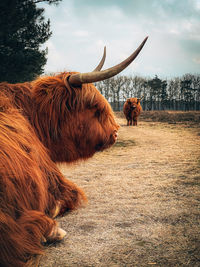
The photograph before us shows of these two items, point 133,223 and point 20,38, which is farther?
point 20,38

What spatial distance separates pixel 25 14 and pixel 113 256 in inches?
368

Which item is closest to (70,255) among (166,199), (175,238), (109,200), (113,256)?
(113,256)

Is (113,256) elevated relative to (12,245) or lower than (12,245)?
lower

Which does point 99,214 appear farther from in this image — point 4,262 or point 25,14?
point 25,14

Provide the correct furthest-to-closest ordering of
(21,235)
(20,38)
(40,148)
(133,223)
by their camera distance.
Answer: (20,38), (133,223), (40,148), (21,235)

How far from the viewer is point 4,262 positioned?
1.04m

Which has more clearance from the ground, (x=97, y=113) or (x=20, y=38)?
(x=20, y=38)

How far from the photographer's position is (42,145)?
155 cm

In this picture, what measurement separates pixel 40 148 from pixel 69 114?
0.39 meters

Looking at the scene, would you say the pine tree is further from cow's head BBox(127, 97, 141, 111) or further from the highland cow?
cow's head BBox(127, 97, 141, 111)

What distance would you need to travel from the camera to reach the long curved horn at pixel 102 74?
139 cm

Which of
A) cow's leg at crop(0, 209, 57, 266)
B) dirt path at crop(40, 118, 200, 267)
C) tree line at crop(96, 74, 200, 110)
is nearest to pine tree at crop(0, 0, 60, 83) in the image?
dirt path at crop(40, 118, 200, 267)

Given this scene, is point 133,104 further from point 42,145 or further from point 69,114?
point 42,145

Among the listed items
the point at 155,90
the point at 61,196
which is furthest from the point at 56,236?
the point at 155,90
